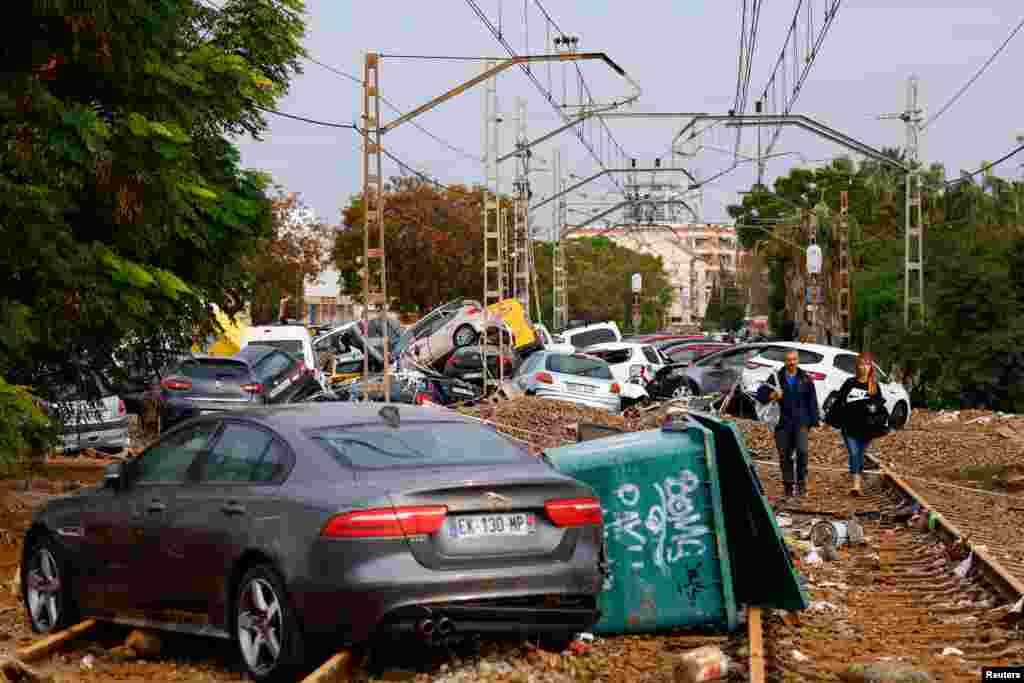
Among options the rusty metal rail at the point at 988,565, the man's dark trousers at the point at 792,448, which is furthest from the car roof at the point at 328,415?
the man's dark trousers at the point at 792,448

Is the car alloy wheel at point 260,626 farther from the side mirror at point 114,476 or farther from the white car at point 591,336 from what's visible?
the white car at point 591,336

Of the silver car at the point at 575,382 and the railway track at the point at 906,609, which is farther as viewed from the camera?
the silver car at the point at 575,382

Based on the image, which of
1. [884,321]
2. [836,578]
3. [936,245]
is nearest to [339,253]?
[936,245]

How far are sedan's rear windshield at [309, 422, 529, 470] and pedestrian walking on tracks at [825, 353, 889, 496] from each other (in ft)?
35.8

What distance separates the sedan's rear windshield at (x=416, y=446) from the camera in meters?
8.33

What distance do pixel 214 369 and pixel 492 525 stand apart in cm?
2121

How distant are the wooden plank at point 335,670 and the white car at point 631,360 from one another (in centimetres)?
3142

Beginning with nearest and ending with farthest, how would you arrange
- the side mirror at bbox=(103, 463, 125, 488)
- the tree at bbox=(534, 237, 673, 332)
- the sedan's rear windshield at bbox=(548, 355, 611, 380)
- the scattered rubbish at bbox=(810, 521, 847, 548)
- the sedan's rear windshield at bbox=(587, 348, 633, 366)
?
the side mirror at bbox=(103, 463, 125, 488), the scattered rubbish at bbox=(810, 521, 847, 548), the sedan's rear windshield at bbox=(548, 355, 611, 380), the sedan's rear windshield at bbox=(587, 348, 633, 366), the tree at bbox=(534, 237, 673, 332)

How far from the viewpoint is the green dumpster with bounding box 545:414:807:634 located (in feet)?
31.2

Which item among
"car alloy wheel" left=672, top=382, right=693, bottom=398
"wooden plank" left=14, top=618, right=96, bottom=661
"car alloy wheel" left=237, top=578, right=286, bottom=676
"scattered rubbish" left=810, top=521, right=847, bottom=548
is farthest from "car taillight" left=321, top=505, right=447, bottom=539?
"car alloy wheel" left=672, top=382, right=693, bottom=398

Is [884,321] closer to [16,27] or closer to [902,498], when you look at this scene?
[902,498]

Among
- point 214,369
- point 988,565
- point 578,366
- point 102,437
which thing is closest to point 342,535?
point 988,565

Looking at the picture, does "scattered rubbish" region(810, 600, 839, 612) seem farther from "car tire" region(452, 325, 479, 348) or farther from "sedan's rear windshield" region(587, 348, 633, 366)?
"car tire" region(452, 325, 479, 348)

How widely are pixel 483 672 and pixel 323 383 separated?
89.1ft
